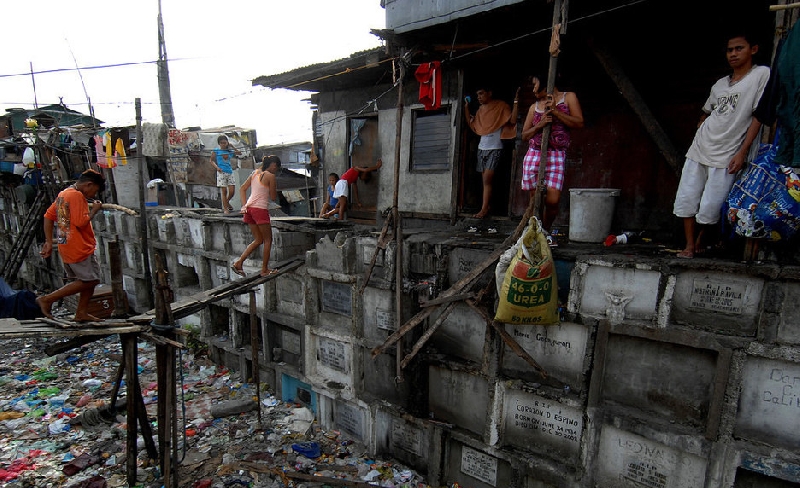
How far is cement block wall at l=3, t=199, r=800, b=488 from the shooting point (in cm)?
380

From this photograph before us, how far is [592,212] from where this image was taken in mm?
5355

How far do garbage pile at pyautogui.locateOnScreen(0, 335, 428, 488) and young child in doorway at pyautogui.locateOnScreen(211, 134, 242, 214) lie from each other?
17.5ft

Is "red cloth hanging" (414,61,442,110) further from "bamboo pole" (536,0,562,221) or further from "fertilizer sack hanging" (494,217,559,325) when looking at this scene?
"fertilizer sack hanging" (494,217,559,325)

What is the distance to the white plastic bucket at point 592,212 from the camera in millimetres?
5344

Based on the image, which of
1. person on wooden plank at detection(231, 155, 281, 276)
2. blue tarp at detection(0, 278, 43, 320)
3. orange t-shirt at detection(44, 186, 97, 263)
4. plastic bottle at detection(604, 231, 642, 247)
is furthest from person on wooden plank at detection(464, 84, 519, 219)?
blue tarp at detection(0, 278, 43, 320)

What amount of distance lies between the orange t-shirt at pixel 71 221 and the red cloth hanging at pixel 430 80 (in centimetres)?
508

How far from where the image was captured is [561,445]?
4.91 metres

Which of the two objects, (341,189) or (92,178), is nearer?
(92,178)

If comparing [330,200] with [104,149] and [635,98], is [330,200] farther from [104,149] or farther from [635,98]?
[104,149]

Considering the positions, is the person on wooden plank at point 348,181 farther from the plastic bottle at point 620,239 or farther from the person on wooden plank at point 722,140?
the person on wooden plank at point 722,140

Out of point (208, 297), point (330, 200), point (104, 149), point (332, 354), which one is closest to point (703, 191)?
point (332, 354)

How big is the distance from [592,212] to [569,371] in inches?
77.9

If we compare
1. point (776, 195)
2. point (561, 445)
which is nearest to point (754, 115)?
point (776, 195)

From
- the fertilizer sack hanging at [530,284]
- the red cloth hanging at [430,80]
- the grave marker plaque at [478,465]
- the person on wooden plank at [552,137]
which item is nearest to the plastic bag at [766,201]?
the fertilizer sack hanging at [530,284]
